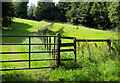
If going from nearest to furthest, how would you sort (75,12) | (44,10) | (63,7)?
(75,12) < (44,10) < (63,7)

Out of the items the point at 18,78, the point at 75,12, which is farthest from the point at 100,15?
the point at 18,78

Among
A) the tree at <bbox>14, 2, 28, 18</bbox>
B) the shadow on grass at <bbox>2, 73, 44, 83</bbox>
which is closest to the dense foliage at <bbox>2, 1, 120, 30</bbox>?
the tree at <bbox>14, 2, 28, 18</bbox>

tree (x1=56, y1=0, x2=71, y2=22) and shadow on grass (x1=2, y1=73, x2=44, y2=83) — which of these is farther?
tree (x1=56, y1=0, x2=71, y2=22)

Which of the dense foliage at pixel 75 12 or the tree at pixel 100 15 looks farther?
the dense foliage at pixel 75 12

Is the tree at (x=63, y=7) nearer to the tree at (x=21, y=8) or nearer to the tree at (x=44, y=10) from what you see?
the tree at (x=44, y=10)

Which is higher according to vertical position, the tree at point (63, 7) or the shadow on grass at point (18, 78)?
the tree at point (63, 7)

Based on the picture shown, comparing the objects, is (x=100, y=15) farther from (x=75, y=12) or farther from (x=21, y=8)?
(x=21, y=8)

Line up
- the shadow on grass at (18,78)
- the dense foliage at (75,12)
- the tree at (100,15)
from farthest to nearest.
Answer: the dense foliage at (75,12) < the tree at (100,15) < the shadow on grass at (18,78)

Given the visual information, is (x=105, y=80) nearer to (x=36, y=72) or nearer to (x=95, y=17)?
(x=36, y=72)

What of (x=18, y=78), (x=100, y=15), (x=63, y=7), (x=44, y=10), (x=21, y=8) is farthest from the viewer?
(x=63, y=7)

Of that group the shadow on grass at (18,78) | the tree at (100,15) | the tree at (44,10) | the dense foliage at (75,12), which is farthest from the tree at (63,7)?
the shadow on grass at (18,78)

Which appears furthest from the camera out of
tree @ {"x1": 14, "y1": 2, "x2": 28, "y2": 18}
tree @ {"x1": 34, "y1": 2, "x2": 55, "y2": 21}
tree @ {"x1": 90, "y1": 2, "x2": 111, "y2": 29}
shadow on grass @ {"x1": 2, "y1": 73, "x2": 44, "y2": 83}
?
tree @ {"x1": 34, "y1": 2, "x2": 55, "y2": 21}

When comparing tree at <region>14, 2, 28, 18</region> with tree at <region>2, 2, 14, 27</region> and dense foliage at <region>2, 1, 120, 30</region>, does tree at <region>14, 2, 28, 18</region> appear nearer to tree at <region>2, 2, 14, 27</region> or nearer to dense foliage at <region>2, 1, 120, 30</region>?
dense foliage at <region>2, 1, 120, 30</region>

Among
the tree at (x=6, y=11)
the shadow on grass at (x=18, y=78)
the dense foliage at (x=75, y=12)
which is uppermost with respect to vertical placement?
the dense foliage at (x=75, y=12)
